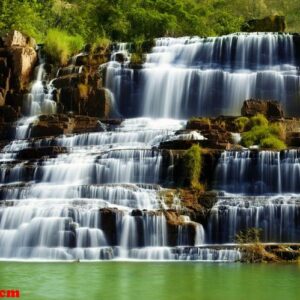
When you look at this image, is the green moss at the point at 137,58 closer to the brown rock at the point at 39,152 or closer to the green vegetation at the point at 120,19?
the green vegetation at the point at 120,19

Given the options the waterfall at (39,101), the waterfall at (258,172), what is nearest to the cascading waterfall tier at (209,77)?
the waterfall at (39,101)

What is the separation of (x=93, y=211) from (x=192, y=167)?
21.9ft

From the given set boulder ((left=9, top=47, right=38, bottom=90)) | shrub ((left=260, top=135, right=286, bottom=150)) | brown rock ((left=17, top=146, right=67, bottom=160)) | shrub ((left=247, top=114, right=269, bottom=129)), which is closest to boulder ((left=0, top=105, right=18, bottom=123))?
boulder ((left=9, top=47, right=38, bottom=90))

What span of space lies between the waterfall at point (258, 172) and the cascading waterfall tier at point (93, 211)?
288 centimetres

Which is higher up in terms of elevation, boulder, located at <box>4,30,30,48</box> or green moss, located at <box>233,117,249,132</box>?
boulder, located at <box>4,30,30,48</box>

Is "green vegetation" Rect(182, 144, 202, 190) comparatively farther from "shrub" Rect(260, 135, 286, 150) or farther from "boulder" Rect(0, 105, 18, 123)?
"boulder" Rect(0, 105, 18, 123)

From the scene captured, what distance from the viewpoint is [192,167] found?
3431 centimetres

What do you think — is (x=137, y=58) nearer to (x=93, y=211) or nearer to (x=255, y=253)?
(x=93, y=211)

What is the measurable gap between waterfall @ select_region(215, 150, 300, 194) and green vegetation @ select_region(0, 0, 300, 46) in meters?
29.3

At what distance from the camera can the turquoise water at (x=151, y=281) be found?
17.1 m

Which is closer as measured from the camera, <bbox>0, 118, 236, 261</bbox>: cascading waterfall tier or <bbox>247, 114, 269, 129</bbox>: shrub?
<bbox>0, 118, 236, 261</bbox>: cascading waterfall tier

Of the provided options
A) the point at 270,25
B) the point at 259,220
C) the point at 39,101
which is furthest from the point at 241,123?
the point at 270,25

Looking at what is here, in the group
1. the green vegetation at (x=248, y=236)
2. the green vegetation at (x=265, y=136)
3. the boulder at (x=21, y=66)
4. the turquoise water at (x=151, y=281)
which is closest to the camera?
the turquoise water at (x=151, y=281)

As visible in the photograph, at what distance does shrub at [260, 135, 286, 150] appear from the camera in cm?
3775
